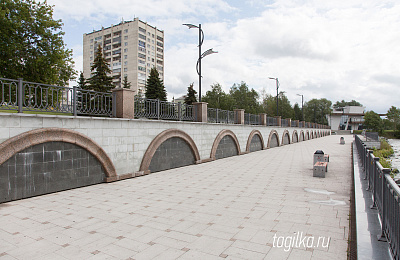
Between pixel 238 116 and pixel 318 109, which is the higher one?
pixel 318 109

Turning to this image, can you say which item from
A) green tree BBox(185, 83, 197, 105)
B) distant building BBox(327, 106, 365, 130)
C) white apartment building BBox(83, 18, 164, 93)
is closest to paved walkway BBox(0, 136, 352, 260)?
green tree BBox(185, 83, 197, 105)

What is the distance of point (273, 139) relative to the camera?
25.3 metres

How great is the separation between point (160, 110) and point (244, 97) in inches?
2193

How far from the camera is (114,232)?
4246 mm

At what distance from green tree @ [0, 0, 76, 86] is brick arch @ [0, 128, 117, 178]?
14148 mm

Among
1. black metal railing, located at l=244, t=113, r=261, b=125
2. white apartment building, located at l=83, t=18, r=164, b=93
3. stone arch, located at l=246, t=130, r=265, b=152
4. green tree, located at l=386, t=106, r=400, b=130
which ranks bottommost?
stone arch, located at l=246, t=130, r=265, b=152

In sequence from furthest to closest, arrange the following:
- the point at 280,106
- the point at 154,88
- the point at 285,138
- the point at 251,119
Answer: the point at 280,106, the point at 154,88, the point at 285,138, the point at 251,119

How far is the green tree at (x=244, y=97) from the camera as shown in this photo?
63.4 meters

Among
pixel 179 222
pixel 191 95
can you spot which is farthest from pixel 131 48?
pixel 179 222

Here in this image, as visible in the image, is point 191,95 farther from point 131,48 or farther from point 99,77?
point 131,48

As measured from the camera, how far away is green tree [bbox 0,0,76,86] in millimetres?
17172

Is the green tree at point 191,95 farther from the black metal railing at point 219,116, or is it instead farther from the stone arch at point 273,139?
the black metal railing at point 219,116

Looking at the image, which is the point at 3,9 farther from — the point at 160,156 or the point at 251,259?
the point at 251,259

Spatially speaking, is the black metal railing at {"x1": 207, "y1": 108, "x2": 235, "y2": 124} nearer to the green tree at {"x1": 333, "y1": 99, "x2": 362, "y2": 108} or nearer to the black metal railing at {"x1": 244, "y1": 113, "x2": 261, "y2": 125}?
the black metal railing at {"x1": 244, "y1": 113, "x2": 261, "y2": 125}
